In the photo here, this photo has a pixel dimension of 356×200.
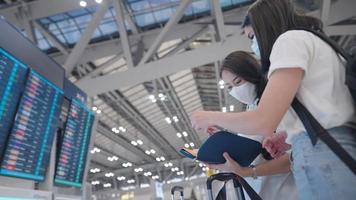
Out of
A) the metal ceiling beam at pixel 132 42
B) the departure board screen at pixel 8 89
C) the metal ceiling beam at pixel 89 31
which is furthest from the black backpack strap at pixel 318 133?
the metal ceiling beam at pixel 132 42

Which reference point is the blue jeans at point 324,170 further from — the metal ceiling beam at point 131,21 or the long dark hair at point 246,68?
the metal ceiling beam at point 131,21

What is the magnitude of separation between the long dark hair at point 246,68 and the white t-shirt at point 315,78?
47cm

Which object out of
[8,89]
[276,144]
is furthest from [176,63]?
[276,144]

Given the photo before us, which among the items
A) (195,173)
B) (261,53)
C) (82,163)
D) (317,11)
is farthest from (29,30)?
(195,173)

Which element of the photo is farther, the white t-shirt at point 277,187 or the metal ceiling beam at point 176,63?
the metal ceiling beam at point 176,63

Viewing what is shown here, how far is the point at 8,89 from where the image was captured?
3338 mm

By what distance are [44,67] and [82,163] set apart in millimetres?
1644

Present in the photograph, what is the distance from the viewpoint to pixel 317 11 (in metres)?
7.62

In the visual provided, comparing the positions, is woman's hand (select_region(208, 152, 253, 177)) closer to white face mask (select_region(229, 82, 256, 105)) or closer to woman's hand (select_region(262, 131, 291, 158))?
woman's hand (select_region(262, 131, 291, 158))

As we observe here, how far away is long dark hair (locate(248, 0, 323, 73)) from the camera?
4.63 feet

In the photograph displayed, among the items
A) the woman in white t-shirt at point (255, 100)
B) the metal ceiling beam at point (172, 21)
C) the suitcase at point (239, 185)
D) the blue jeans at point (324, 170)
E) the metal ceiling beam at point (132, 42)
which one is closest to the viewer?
the blue jeans at point (324, 170)

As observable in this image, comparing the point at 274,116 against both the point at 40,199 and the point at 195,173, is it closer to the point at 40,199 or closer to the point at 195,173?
the point at 40,199

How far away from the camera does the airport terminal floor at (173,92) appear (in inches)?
48.9

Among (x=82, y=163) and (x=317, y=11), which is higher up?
(x=317, y=11)
